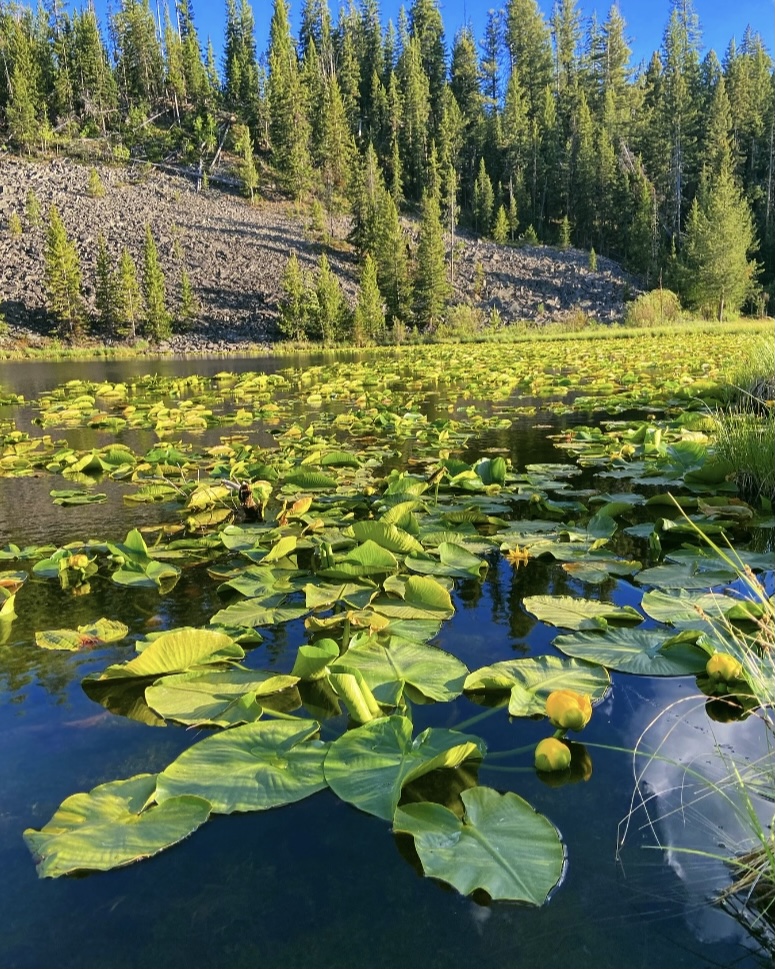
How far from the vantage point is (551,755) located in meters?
1.47

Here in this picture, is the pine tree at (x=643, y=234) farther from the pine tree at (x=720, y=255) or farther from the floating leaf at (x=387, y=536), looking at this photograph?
the floating leaf at (x=387, y=536)

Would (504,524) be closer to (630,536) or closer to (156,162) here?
(630,536)

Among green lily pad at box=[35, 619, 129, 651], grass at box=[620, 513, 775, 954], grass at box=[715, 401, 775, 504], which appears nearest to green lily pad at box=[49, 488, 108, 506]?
green lily pad at box=[35, 619, 129, 651]

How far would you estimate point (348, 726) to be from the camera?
1.70 meters

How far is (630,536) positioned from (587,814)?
205cm

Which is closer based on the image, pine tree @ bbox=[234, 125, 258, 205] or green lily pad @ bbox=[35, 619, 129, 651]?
green lily pad @ bbox=[35, 619, 129, 651]

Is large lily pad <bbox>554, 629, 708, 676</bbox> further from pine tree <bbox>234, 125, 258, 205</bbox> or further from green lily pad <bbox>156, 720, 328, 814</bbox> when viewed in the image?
Answer: pine tree <bbox>234, 125, 258, 205</bbox>

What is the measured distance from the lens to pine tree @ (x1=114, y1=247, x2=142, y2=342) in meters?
34.2

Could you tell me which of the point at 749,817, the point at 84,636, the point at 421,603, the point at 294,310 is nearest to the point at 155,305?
the point at 294,310

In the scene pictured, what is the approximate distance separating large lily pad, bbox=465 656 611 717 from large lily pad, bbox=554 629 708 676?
0.05 metres

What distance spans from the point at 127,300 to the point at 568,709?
37067 mm

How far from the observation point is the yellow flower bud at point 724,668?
170 cm

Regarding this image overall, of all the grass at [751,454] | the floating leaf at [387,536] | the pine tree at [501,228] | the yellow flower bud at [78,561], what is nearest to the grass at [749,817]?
the floating leaf at [387,536]

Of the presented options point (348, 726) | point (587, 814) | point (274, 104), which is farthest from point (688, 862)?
point (274, 104)
